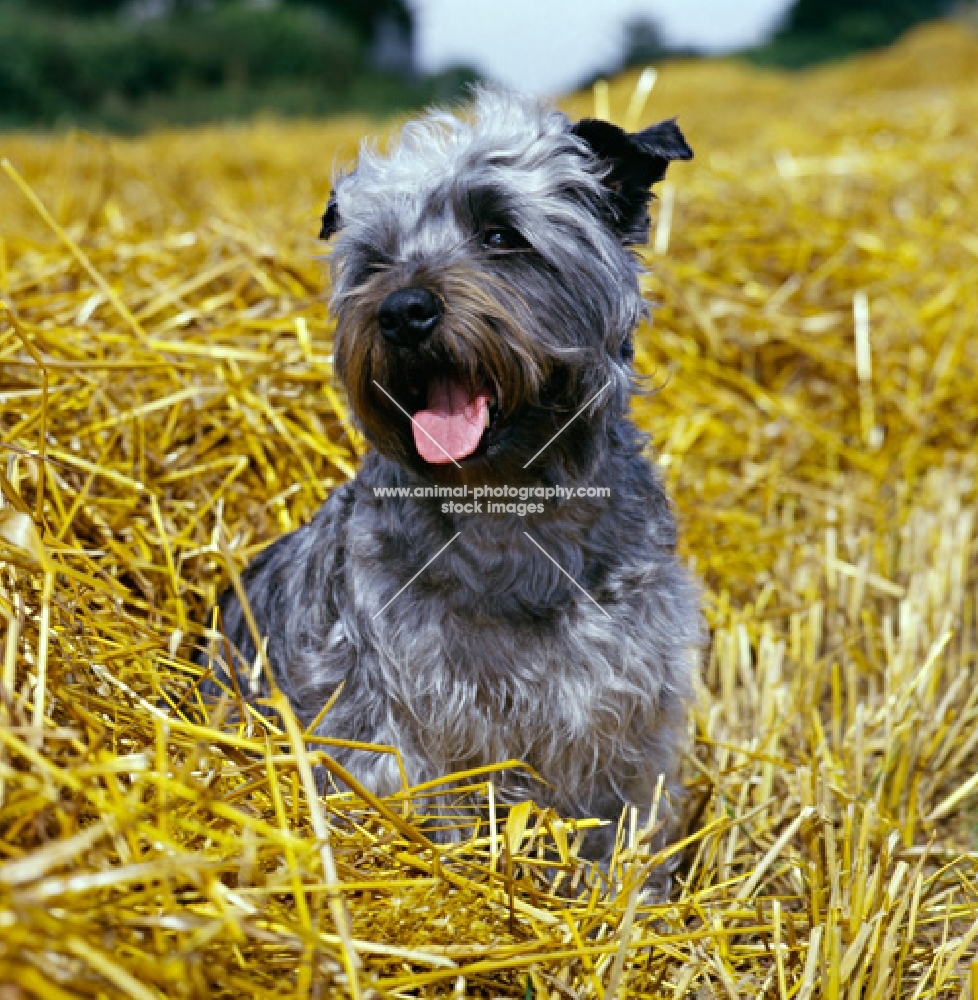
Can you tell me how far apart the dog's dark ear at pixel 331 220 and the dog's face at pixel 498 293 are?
12 cm

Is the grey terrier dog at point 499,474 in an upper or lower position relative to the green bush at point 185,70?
lower

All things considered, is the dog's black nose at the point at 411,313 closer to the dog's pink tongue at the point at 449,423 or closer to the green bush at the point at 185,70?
the dog's pink tongue at the point at 449,423

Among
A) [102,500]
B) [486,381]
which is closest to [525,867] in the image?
[486,381]

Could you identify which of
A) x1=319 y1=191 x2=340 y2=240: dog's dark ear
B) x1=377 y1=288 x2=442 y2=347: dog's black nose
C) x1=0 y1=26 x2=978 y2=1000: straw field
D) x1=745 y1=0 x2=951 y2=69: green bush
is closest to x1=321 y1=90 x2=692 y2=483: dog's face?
x1=377 y1=288 x2=442 y2=347: dog's black nose

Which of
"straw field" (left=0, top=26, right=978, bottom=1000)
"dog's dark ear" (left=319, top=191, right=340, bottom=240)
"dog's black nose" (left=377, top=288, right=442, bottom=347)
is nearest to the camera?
"straw field" (left=0, top=26, right=978, bottom=1000)

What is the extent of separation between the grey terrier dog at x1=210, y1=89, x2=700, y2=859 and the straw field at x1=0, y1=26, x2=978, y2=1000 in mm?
217

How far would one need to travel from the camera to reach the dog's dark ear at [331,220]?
2553mm

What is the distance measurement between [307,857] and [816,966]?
→ 1059mm

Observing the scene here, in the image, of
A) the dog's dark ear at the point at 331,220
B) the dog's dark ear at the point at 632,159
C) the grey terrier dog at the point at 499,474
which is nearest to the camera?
the grey terrier dog at the point at 499,474

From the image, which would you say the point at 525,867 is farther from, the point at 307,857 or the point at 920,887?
the point at 920,887

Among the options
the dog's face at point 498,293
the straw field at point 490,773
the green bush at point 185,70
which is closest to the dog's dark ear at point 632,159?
the dog's face at point 498,293

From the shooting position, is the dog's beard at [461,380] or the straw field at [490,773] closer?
the straw field at [490,773]

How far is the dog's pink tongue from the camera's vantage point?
2184 mm

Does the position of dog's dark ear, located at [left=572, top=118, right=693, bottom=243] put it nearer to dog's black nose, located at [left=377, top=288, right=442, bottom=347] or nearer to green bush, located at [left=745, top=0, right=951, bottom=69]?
dog's black nose, located at [left=377, top=288, right=442, bottom=347]
